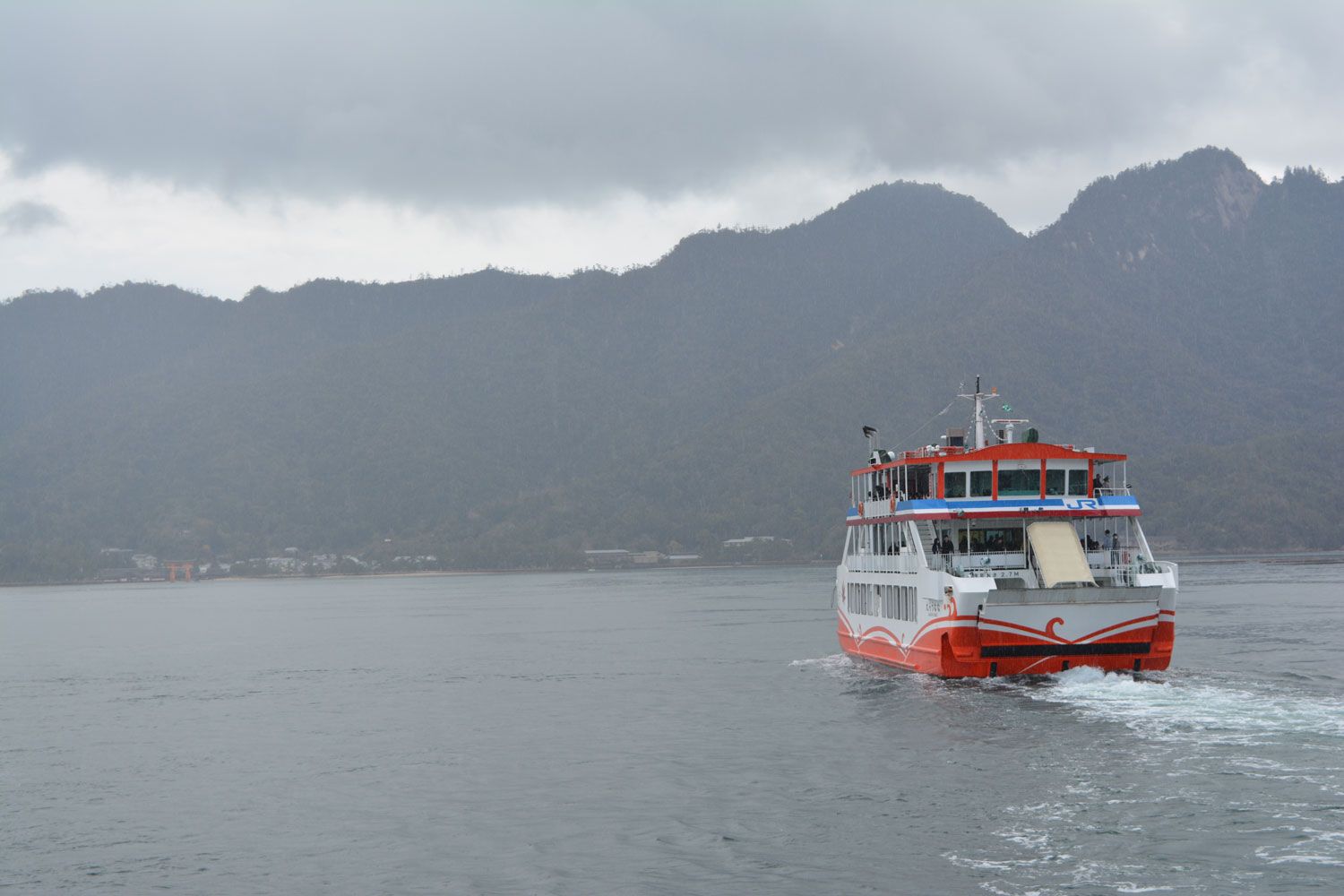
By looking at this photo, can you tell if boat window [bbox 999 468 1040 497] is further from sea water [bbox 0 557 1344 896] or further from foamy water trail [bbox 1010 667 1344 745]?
foamy water trail [bbox 1010 667 1344 745]

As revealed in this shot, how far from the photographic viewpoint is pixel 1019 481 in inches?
1671

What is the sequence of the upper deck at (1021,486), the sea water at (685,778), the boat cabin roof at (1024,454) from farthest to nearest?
the boat cabin roof at (1024,454)
the upper deck at (1021,486)
the sea water at (685,778)

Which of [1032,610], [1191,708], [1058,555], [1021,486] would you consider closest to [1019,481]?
[1021,486]

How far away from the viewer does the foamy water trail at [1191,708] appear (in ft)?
107

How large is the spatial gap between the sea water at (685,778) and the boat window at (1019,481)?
5909 millimetres

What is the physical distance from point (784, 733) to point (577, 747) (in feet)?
18.1

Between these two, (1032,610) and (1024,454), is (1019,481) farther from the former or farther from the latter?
(1032,610)

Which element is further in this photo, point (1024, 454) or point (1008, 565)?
point (1008, 565)

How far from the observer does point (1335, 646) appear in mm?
56031

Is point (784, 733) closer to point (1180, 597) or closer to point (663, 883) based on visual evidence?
point (663, 883)

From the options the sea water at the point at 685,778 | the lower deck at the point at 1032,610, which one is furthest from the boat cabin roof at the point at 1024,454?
the sea water at the point at 685,778

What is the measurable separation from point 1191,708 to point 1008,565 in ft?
25.7

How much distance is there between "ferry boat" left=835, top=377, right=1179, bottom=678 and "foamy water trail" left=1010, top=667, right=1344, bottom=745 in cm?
64

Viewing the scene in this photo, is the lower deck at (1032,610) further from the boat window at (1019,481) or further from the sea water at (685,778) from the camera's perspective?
the boat window at (1019,481)
